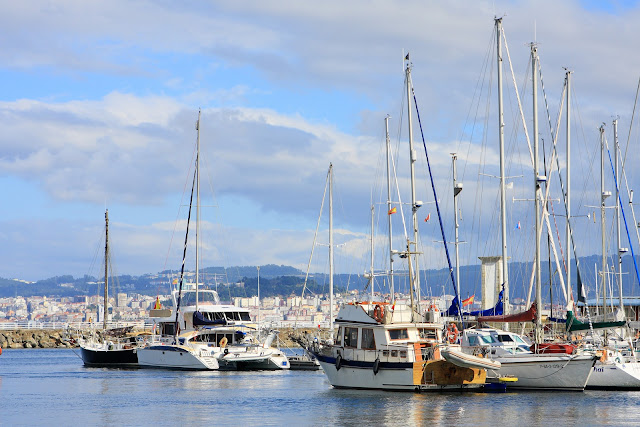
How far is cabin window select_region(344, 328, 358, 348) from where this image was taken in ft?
142

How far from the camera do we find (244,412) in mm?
38344

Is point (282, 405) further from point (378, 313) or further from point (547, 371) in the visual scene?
point (547, 371)

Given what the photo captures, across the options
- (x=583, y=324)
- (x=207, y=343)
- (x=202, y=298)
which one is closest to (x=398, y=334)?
(x=583, y=324)

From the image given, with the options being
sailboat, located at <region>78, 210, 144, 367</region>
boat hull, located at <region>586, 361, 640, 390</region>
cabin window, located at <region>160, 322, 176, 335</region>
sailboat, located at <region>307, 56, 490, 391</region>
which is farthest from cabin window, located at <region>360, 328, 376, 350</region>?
sailboat, located at <region>78, 210, 144, 367</region>

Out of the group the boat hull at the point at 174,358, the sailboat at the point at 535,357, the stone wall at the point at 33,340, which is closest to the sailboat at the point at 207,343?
the boat hull at the point at 174,358

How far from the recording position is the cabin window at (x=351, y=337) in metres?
43.2

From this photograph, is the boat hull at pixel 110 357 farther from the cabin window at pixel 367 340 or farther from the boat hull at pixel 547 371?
the boat hull at pixel 547 371

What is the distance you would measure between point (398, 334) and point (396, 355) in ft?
3.32

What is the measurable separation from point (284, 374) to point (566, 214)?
19965mm

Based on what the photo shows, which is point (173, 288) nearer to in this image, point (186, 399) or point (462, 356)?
point (186, 399)

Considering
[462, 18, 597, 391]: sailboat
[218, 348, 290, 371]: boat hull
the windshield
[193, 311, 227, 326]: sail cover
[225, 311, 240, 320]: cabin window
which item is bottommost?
[218, 348, 290, 371]: boat hull

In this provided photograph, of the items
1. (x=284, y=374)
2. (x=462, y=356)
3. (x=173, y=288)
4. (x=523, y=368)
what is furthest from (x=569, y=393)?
(x=173, y=288)

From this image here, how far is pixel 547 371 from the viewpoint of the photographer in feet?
137

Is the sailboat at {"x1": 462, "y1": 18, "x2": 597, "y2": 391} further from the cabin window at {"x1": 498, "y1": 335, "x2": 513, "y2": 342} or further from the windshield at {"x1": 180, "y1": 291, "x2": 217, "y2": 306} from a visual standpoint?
the windshield at {"x1": 180, "y1": 291, "x2": 217, "y2": 306}
